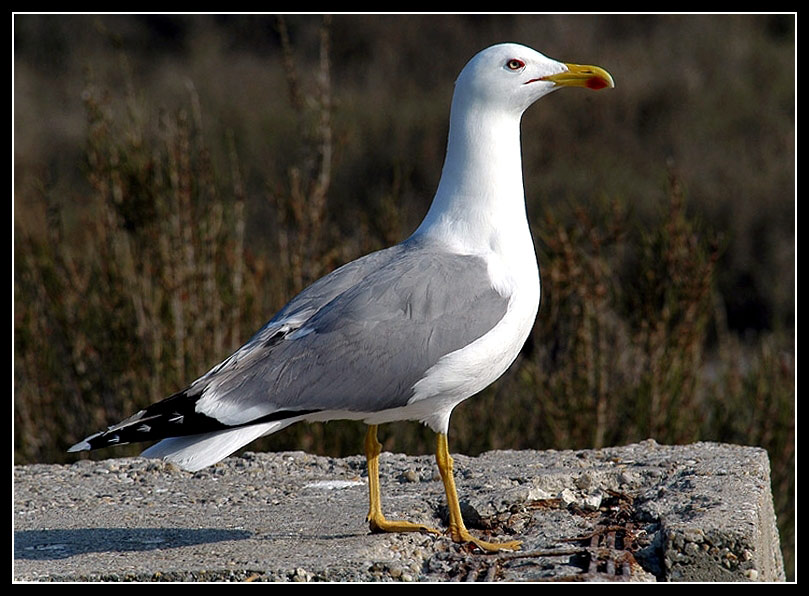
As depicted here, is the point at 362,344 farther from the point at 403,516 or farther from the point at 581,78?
the point at 581,78

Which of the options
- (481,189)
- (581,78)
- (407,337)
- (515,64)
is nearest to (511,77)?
(515,64)

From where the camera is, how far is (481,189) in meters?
4.42

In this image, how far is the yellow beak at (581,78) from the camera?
4520 millimetres

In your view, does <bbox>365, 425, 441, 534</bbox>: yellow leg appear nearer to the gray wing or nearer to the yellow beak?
the gray wing

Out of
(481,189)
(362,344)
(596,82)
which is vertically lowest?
(362,344)

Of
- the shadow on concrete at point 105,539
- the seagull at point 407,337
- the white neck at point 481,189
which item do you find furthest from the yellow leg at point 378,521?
the white neck at point 481,189

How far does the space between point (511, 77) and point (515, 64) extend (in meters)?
0.05

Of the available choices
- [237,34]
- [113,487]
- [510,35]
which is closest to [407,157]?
[510,35]

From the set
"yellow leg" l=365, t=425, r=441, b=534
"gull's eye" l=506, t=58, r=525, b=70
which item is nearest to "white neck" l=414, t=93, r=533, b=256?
"gull's eye" l=506, t=58, r=525, b=70

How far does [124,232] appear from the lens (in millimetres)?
6539

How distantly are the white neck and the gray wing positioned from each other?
24cm

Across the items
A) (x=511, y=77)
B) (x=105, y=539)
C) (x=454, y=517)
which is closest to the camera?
(x=454, y=517)

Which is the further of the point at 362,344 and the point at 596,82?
the point at 596,82

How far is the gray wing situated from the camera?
391cm
